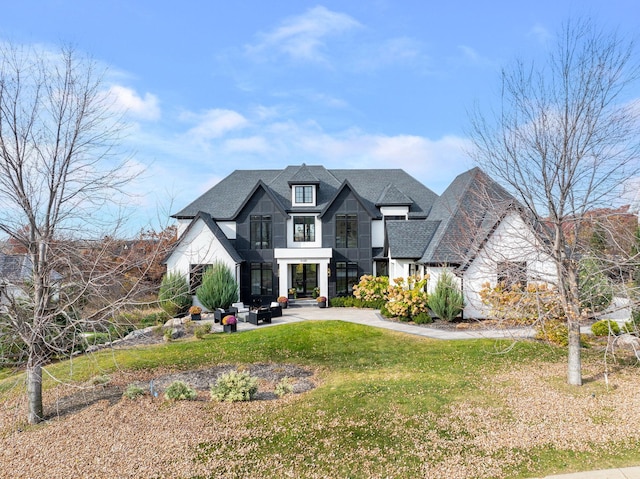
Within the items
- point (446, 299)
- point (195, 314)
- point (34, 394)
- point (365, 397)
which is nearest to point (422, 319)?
point (446, 299)

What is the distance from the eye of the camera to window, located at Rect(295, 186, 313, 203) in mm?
28391

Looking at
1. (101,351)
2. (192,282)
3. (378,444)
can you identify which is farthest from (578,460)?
(192,282)

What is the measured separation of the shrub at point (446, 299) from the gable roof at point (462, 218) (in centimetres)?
94

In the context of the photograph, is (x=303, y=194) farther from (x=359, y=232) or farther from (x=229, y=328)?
(x=229, y=328)

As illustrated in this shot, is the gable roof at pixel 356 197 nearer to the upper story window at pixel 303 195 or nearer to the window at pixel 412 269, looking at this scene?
the upper story window at pixel 303 195

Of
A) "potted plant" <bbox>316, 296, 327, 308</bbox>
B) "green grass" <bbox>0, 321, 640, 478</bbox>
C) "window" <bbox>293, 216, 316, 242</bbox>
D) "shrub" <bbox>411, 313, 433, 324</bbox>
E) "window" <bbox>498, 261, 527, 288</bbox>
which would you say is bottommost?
"green grass" <bbox>0, 321, 640, 478</bbox>

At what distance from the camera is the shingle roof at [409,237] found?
2252 cm

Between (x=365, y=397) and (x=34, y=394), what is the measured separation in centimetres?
771

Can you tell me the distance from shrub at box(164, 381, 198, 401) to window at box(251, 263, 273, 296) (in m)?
17.5

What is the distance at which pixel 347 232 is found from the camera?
27.8 m

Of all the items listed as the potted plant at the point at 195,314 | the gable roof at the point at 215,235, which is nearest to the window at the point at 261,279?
the gable roof at the point at 215,235

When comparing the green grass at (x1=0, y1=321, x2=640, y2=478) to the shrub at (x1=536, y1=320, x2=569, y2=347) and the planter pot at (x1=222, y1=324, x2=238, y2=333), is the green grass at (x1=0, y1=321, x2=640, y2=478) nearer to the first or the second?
the shrub at (x1=536, y1=320, x2=569, y2=347)

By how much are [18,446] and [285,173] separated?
25.9m

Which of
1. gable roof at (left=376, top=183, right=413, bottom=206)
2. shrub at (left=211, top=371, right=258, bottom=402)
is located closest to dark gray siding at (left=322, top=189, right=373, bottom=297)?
gable roof at (left=376, top=183, right=413, bottom=206)
